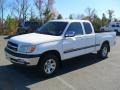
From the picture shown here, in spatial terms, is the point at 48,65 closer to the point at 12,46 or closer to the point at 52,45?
the point at 52,45

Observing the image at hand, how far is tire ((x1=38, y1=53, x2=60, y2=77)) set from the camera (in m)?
7.50

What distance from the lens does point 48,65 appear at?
777cm

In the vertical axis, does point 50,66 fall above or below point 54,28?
below

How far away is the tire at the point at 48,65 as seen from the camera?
295 inches

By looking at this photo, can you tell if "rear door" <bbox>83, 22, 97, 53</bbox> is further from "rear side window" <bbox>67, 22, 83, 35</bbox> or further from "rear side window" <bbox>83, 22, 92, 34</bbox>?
"rear side window" <bbox>67, 22, 83, 35</bbox>

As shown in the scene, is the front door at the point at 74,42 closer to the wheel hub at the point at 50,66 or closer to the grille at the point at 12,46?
the wheel hub at the point at 50,66

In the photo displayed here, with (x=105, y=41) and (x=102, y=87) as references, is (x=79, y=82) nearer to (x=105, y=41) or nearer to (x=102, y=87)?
(x=102, y=87)

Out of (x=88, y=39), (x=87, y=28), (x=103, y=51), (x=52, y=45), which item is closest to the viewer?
(x=52, y=45)

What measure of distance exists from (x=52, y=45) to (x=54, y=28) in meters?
1.36

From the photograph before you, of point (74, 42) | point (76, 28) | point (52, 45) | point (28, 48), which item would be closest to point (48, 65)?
A: point (52, 45)

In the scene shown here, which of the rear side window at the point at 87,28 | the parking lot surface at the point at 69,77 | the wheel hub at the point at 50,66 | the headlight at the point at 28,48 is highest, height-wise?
the rear side window at the point at 87,28

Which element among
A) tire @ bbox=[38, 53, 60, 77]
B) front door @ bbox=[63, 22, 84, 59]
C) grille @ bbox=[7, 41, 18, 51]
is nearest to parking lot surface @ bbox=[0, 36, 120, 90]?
tire @ bbox=[38, 53, 60, 77]

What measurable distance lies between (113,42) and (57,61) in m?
4.76

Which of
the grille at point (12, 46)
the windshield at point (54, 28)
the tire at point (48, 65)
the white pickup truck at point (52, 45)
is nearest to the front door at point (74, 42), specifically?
the white pickup truck at point (52, 45)
